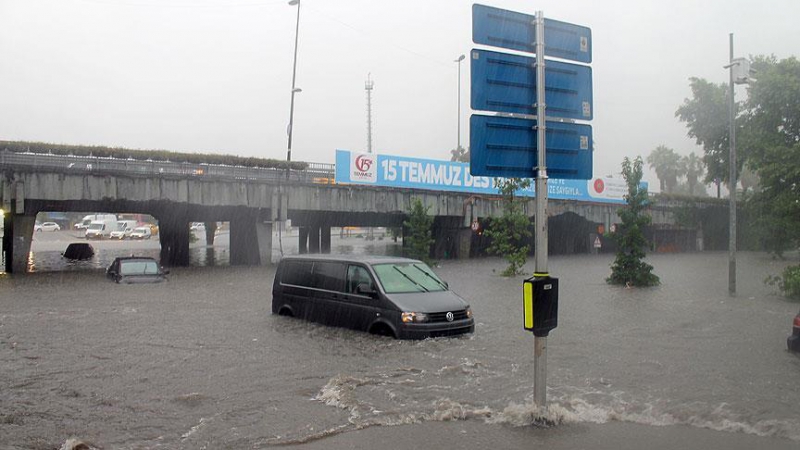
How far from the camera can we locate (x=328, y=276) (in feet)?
42.4

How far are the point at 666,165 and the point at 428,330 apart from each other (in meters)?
106

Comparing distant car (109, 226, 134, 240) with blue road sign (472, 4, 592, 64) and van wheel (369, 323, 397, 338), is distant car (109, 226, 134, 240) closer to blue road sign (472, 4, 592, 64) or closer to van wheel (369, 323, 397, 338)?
van wheel (369, 323, 397, 338)

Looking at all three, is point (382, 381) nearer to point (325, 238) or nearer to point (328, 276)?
point (328, 276)

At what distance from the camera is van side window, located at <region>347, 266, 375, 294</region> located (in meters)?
12.0

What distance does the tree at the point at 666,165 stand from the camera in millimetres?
107562

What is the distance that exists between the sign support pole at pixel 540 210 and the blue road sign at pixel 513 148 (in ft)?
0.44

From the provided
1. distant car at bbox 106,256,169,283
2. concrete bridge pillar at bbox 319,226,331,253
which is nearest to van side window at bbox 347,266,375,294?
distant car at bbox 106,256,169,283

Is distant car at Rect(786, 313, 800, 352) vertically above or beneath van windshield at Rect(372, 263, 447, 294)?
beneath

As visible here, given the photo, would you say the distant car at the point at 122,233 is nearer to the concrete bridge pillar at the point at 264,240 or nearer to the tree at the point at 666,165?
the concrete bridge pillar at the point at 264,240

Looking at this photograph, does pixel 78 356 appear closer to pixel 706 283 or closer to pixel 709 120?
pixel 706 283

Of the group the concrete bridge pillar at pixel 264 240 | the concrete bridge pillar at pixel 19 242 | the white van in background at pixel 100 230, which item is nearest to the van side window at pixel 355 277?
the concrete bridge pillar at pixel 19 242

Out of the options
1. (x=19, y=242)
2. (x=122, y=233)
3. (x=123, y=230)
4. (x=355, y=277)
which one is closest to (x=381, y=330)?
(x=355, y=277)

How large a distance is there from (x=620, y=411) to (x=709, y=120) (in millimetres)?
44444

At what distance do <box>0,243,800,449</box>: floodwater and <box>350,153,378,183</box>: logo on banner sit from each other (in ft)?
63.4
